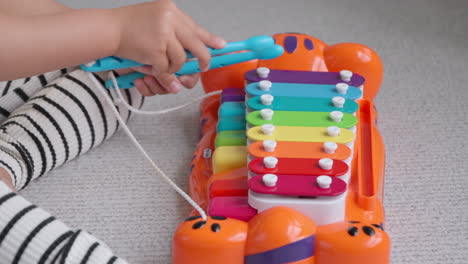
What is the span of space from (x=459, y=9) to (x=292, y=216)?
870 millimetres

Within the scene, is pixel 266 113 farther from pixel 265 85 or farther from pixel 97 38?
pixel 97 38

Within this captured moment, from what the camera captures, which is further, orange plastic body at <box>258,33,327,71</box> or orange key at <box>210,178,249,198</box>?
orange plastic body at <box>258,33,327,71</box>

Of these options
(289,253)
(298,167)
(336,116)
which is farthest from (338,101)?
(289,253)

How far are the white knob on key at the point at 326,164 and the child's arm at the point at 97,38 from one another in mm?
194

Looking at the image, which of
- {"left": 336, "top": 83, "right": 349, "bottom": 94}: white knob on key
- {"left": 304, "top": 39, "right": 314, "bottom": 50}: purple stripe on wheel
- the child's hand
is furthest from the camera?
{"left": 304, "top": 39, "right": 314, "bottom": 50}: purple stripe on wheel

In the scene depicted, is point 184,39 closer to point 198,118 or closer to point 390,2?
point 198,118

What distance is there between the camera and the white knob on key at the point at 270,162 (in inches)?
29.5

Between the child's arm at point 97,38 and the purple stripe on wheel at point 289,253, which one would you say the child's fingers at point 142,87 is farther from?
the purple stripe on wheel at point 289,253

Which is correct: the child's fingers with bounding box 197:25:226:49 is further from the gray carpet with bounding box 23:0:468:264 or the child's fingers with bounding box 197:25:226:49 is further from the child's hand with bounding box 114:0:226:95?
the gray carpet with bounding box 23:0:468:264

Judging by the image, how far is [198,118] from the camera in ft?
3.62

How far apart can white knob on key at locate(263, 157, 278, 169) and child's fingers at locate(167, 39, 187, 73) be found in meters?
0.15

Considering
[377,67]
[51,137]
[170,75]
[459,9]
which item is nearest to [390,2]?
[459,9]

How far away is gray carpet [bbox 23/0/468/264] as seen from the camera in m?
0.86

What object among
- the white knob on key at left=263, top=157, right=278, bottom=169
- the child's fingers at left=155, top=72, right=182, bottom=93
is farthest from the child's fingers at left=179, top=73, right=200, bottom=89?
the white knob on key at left=263, top=157, right=278, bottom=169
